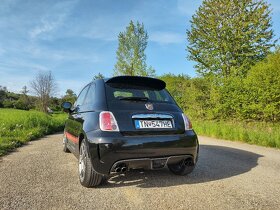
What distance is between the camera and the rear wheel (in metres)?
4.14

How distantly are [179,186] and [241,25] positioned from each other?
19.0m

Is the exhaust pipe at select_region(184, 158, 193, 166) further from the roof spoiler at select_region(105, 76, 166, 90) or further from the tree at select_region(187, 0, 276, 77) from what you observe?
the tree at select_region(187, 0, 276, 77)

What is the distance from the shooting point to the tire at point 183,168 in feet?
13.7

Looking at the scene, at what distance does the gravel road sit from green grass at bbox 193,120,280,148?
3403mm

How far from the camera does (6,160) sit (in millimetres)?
5828

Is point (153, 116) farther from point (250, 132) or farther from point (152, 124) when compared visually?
point (250, 132)

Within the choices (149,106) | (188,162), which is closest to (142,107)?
(149,106)

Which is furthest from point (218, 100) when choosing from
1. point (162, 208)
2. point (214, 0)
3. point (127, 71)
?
point (127, 71)

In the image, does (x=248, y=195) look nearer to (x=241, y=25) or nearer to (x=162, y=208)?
(x=162, y=208)

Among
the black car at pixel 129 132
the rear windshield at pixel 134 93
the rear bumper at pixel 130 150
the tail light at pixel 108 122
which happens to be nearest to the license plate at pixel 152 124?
the black car at pixel 129 132

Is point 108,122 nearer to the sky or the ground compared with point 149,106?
nearer to the ground

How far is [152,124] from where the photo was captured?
384 centimetres

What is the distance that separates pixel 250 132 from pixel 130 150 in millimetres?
7715

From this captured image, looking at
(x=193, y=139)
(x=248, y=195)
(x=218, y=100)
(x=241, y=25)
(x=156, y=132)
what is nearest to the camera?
(x=248, y=195)
